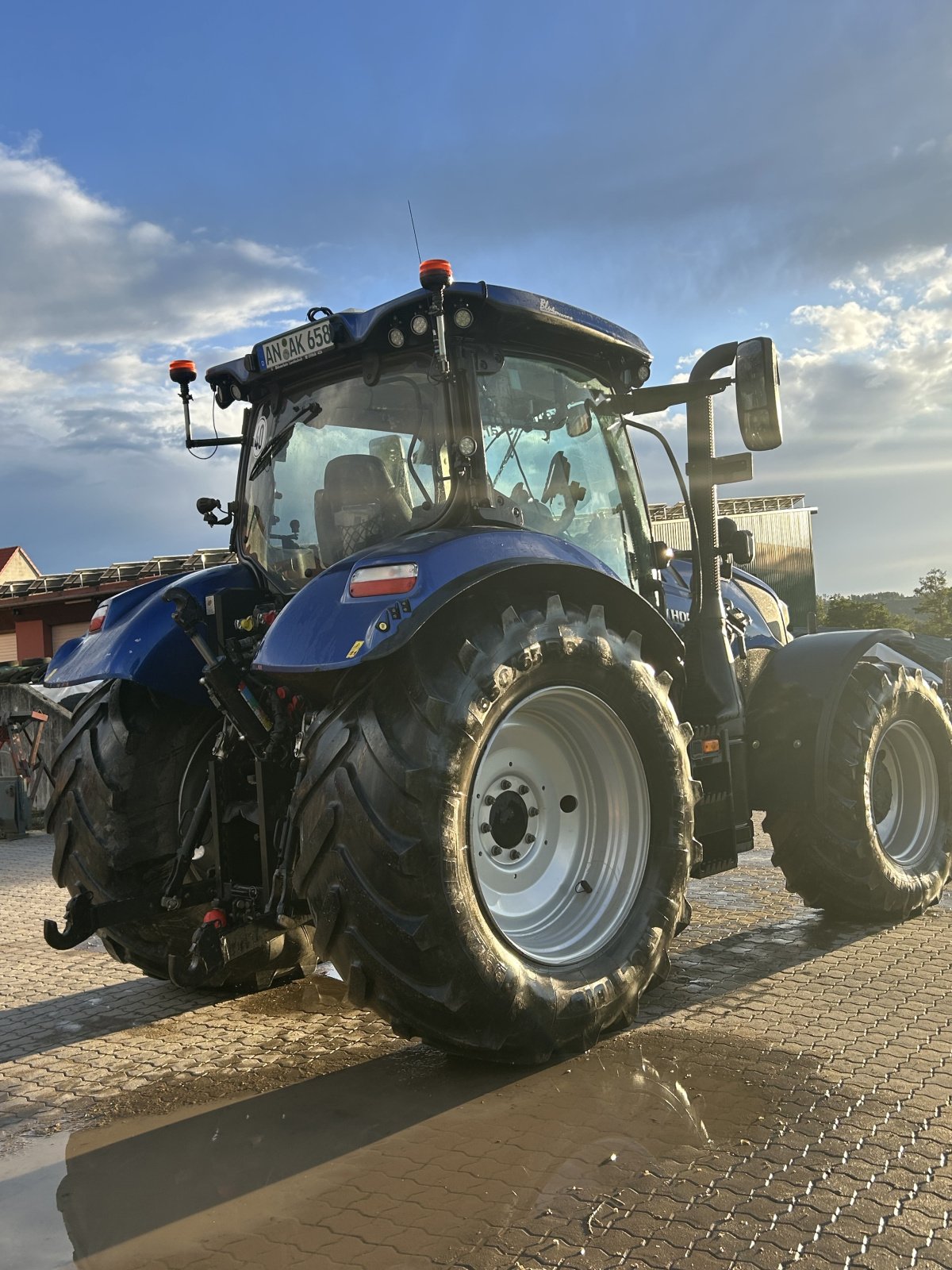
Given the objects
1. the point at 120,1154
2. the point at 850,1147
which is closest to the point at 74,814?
the point at 120,1154

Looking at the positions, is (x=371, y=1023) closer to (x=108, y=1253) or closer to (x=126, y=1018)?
(x=126, y=1018)

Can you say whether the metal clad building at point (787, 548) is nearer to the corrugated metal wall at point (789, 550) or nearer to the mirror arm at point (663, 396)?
the corrugated metal wall at point (789, 550)

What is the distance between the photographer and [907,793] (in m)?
5.81

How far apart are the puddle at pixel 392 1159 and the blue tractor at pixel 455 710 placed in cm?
24

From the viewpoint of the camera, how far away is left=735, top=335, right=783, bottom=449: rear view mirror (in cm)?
432

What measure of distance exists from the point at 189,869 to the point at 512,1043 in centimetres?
155

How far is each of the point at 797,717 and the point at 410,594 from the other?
104 inches

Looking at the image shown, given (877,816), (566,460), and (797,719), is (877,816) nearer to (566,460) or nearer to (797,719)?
(797,719)

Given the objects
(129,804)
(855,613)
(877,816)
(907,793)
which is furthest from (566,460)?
(855,613)

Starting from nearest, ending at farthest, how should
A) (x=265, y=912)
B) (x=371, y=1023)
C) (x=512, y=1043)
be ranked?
(x=512, y=1043) → (x=265, y=912) → (x=371, y=1023)

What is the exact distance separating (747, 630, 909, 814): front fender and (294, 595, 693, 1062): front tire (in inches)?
53.3

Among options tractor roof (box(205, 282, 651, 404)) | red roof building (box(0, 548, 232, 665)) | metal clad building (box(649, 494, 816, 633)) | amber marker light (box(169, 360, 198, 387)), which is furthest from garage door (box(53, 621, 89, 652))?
tractor roof (box(205, 282, 651, 404))

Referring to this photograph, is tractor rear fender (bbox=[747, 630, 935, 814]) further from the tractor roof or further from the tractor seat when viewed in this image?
the tractor seat

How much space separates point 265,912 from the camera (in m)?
3.52
